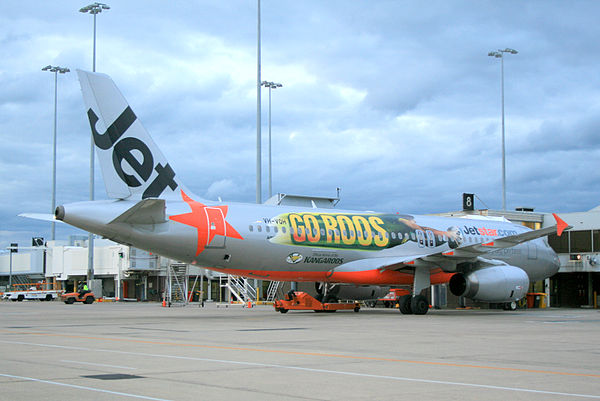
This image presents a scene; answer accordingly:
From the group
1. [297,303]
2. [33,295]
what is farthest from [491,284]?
[33,295]

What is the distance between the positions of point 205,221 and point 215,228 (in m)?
0.44

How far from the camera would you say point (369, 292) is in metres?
33.8

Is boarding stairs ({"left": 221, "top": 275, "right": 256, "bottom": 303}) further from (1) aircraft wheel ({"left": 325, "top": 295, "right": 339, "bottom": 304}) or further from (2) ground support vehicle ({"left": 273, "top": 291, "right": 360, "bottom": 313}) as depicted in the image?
(2) ground support vehicle ({"left": 273, "top": 291, "right": 360, "bottom": 313})

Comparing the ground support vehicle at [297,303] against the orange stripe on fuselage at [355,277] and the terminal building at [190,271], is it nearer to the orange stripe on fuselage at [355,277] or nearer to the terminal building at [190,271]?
the orange stripe on fuselage at [355,277]

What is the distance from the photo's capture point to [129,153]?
2367 cm

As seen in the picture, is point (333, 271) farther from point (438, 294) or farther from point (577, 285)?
point (577, 285)

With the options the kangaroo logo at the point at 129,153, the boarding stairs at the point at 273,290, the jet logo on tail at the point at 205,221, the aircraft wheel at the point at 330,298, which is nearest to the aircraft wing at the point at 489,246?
the aircraft wheel at the point at 330,298

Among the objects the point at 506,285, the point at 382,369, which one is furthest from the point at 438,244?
the point at 382,369

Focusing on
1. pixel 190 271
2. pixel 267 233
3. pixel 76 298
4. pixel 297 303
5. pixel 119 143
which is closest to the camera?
pixel 119 143

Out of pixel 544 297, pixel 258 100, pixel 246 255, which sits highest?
pixel 258 100

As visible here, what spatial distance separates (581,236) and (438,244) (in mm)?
13493

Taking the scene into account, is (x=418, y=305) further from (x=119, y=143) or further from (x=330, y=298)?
(x=119, y=143)

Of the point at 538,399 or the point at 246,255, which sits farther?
the point at 246,255

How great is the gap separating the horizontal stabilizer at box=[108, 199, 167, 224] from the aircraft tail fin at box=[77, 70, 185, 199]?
1453 mm
